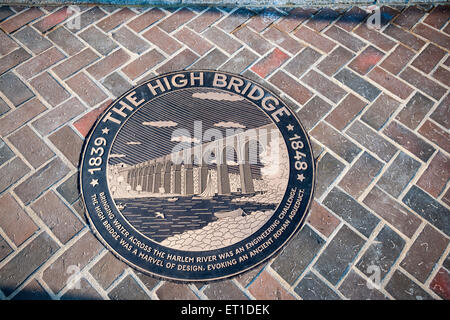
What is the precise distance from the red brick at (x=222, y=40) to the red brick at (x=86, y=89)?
3.29 ft

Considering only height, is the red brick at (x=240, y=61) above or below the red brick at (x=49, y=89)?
above

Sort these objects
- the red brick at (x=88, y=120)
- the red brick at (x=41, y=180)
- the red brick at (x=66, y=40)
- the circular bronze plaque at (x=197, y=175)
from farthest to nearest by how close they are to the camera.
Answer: the red brick at (x=66, y=40) → the red brick at (x=88, y=120) → the red brick at (x=41, y=180) → the circular bronze plaque at (x=197, y=175)

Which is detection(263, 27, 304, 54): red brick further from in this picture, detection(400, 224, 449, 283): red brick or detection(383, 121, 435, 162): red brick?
detection(400, 224, 449, 283): red brick

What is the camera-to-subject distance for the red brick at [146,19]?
2.57 m

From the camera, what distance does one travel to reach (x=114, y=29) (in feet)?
8.38

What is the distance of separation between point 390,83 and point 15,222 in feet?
9.15

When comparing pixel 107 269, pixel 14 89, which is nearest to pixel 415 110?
pixel 107 269

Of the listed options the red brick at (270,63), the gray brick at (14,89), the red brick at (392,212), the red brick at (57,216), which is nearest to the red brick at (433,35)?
the red brick at (270,63)

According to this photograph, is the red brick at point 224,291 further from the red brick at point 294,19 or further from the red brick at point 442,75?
the red brick at point 442,75

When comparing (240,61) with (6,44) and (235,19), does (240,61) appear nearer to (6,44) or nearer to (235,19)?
(235,19)

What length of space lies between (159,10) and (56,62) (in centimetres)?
98

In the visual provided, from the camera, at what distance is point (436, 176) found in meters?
1.99

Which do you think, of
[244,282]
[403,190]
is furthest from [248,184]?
[403,190]

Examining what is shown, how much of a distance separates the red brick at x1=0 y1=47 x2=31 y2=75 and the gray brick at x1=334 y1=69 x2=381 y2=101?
2495 mm
